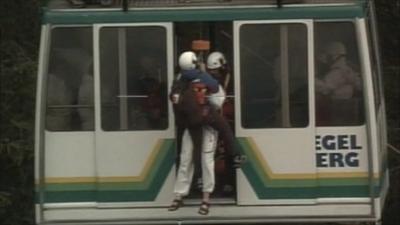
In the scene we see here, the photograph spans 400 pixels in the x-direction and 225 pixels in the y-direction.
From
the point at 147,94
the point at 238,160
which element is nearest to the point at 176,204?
the point at 238,160

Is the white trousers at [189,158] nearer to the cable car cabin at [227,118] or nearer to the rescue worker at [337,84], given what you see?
the cable car cabin at [227,118]

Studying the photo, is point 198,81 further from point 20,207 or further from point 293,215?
point 20,207

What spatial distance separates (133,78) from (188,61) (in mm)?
719

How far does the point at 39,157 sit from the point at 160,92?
1229 millimetres

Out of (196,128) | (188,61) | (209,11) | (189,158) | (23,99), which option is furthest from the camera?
(23,99)

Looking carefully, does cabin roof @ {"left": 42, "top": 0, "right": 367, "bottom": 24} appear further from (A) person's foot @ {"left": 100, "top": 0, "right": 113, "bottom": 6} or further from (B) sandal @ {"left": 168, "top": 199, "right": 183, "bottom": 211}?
(B) sandal @ {"left": 168, "top": 199, "right": 183, "bottom": 211}

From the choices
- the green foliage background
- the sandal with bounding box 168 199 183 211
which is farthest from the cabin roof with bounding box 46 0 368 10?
the green foliage background

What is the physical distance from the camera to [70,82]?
30.0 ft

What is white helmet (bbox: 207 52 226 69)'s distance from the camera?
8.84m

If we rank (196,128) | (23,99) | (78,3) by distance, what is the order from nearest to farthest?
(196,128) < (78,3) < (23,99)

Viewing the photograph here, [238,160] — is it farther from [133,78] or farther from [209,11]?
[209,11]

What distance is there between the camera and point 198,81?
28.2 ft

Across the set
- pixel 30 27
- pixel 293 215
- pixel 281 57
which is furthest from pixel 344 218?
pixel 30 27

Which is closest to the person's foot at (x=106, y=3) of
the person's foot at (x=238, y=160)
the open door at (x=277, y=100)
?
the open door at (x=277, y=100)
